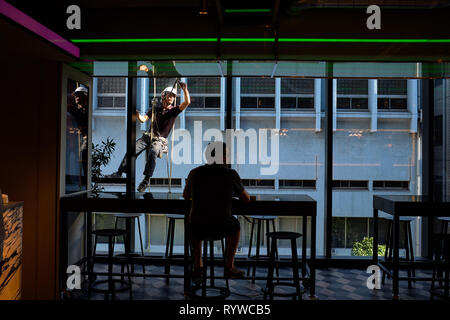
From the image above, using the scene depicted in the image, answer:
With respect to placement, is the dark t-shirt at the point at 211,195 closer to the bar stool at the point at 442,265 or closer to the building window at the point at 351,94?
the bar stool at the point at 442,265

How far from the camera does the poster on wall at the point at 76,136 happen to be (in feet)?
14.3

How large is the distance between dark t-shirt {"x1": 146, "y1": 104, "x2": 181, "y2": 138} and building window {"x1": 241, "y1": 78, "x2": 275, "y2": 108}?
96 cm

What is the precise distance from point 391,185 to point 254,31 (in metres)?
2.89

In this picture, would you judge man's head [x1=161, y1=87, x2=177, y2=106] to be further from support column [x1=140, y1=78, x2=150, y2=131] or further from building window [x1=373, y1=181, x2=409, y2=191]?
building window [x1=373, y1=181, x2=409, y2=191]

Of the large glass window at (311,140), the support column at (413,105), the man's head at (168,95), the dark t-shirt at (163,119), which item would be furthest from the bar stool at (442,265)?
the man's head at (168,95)

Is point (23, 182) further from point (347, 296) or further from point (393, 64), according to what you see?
point (393, 64)

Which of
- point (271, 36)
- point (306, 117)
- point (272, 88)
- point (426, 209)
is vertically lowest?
point (426, 209)

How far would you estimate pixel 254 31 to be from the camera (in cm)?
447

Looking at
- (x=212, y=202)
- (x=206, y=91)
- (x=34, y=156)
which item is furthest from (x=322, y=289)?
(x=34, y=156)

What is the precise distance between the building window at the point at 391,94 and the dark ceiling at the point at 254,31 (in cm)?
108

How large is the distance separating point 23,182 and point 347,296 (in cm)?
361

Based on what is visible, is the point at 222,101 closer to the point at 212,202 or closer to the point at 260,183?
the point at 260,183

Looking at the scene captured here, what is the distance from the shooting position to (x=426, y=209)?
421cm
